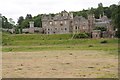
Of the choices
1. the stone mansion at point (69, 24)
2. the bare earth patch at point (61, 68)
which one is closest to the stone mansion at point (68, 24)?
the stone mansion at point (69, 24)

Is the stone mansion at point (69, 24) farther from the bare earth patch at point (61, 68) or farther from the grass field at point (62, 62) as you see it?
the bare earth patch at point (61, 68)

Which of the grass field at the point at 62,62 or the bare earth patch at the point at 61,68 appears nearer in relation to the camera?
the bare earth patch at the point at 61,68

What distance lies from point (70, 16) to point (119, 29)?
161ft

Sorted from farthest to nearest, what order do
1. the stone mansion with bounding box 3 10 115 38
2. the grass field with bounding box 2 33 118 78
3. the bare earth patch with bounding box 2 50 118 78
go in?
the stone mansion with bounding box 3 10 115 38
the grass field with bounding box 2 33 118 78
the bare earth patch with bounding box 2 50 118 78

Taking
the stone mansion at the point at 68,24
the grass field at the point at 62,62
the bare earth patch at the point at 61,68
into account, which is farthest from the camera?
the stone mansion at the point at 68,24

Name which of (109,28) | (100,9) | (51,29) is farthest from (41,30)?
(100,9)

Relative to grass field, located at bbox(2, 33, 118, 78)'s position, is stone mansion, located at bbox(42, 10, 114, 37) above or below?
above

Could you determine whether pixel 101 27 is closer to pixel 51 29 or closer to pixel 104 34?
pixel 104 34

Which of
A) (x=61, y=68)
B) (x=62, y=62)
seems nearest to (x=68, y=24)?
(x=62, y=62)

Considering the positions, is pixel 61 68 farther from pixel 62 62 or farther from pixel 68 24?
pixel 68 24

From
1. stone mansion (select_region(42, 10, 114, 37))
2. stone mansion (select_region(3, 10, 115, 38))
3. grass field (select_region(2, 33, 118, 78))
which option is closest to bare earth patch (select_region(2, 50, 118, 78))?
grass field (select_region(2, 33, 118, 78))

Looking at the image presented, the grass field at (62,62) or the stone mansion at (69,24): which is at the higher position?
the stone mansion at (69,24)

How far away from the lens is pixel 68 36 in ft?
276

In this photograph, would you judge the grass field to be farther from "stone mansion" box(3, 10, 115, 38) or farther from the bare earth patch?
"stone mansion" box(3, 10, 115, 38)
